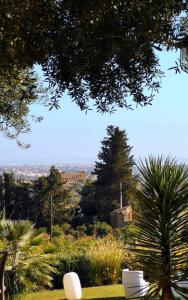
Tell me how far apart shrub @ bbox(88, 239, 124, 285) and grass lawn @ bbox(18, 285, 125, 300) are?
0.54 meters

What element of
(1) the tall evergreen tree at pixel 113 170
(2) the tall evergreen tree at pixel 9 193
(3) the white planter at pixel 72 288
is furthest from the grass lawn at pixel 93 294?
(1) the tall evergreen tree at pixel 113 170

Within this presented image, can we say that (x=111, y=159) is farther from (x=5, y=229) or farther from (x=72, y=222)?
(x=5, y=229)

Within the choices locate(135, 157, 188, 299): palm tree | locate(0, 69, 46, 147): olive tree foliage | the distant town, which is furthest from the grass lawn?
the distant town

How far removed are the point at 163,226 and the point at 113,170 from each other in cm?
3340

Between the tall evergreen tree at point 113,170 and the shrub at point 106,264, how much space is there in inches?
972

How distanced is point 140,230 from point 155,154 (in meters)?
0.67

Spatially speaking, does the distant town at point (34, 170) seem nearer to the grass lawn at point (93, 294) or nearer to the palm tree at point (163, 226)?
the grass lawn at point (93, 294)

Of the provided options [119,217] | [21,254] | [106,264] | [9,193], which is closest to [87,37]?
[21,254]

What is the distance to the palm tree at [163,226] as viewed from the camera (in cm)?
409

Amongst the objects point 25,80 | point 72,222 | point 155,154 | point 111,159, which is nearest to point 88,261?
point 155,154

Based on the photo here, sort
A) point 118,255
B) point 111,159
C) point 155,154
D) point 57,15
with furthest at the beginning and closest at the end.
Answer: point 111,159 < point 118,255 < point 155,154 < point 57,15

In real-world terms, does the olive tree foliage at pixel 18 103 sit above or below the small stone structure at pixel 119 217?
below

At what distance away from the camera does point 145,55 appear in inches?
106

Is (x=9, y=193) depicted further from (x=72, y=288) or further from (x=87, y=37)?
(x=87, y=37)
